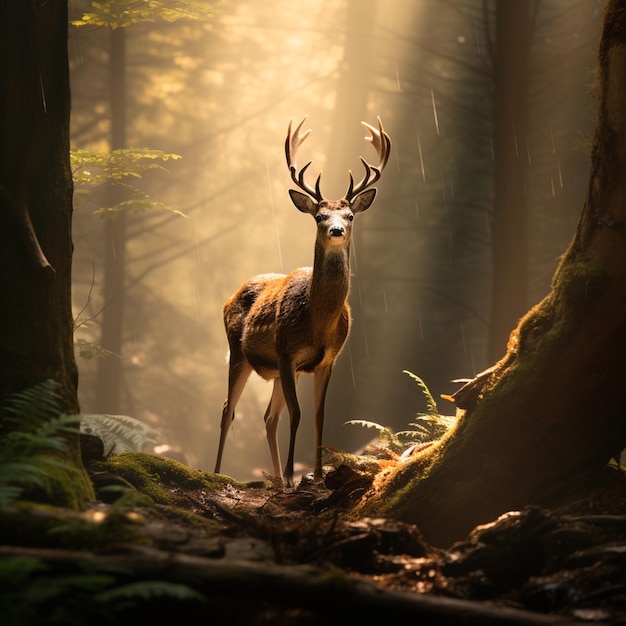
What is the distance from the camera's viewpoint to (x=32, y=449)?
14.7ft

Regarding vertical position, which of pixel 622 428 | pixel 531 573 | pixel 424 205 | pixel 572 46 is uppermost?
pixel 572 46

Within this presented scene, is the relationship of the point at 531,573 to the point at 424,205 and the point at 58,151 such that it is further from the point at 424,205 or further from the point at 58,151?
the point at 424,205

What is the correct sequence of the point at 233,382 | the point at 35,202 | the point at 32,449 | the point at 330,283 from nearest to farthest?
the point at 32,449, the point at 35,202, the point at 330,283, the point at 233,382

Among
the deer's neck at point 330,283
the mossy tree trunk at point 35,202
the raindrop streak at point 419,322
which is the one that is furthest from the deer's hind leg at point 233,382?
the raindrop streak at point 419,322

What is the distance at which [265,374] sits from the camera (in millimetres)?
7879

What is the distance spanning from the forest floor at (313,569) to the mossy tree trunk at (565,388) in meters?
0.33

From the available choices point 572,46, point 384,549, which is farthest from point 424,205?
point 384,549

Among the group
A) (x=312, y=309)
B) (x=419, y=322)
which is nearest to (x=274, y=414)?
(x=312, y=309)

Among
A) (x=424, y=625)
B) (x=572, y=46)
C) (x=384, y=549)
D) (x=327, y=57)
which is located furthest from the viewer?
(x=327, y=57)

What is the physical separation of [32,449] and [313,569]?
7.21 ft

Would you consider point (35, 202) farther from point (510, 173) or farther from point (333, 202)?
point (510, 173)

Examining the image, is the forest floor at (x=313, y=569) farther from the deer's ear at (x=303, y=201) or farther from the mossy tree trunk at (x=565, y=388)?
the deer's ear at (x=303, y=201)

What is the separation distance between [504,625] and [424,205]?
14772 mm

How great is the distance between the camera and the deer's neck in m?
6.93
